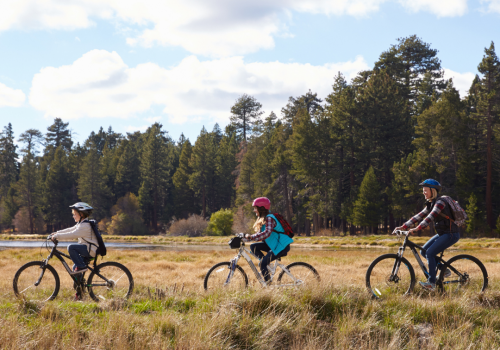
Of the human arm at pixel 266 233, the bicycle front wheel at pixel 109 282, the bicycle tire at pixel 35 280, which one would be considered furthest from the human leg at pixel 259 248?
the bicycle tire at pixel 35 280

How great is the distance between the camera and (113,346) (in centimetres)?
480

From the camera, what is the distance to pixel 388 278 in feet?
23.5

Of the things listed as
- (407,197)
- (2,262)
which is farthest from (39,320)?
(407,197)

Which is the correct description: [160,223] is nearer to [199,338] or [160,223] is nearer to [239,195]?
[239,195]

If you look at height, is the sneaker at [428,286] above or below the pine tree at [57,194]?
below

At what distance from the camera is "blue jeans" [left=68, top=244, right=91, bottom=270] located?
7.03m

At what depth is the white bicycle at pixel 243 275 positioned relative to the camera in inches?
279

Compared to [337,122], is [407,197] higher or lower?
lower

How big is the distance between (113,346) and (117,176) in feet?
270

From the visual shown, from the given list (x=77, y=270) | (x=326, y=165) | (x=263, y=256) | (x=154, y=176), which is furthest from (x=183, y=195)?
(x=263, y=256)

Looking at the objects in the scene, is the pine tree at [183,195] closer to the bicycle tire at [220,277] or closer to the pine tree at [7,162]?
the pine tree at [7,162]

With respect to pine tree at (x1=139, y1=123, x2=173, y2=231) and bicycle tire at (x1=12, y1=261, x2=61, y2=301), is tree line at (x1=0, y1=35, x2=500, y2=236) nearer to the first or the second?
pine tree at (x1=139, y1=123, x2=173, y2=231)

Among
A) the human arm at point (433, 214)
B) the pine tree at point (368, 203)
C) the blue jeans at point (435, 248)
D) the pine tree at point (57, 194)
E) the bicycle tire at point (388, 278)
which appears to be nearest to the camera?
the human arm at point (433, 214)

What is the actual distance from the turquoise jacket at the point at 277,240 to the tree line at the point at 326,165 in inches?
1527
